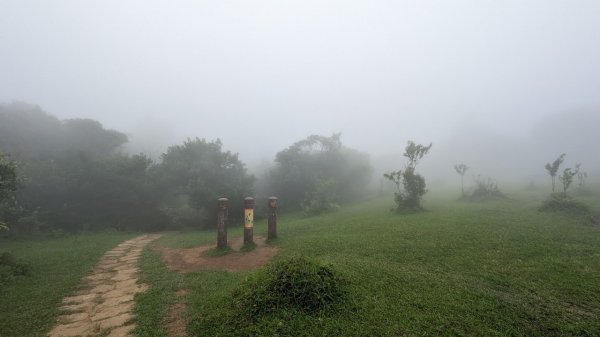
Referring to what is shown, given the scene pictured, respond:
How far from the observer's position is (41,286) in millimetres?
7777

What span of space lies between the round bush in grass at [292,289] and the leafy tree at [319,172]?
61.5 ft

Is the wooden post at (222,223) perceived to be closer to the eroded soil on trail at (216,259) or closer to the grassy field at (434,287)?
the eroded soil on trail at (216,259)

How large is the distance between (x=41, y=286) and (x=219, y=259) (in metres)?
4.77

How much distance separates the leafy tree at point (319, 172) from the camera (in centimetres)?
2972

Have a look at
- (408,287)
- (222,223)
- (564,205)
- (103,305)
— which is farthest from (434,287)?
A: (564,205)

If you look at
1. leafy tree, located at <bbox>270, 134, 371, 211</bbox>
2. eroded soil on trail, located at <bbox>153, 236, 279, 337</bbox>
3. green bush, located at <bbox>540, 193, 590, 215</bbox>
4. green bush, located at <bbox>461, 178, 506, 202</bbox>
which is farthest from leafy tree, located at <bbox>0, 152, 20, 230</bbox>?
green bush, located at <bbox>461, 178, 506, 202</bbox>

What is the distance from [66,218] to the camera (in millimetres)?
20531

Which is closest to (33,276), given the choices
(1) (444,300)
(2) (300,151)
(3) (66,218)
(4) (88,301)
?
(4) (88,301)

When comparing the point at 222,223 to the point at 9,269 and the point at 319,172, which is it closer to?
the point at 9,269

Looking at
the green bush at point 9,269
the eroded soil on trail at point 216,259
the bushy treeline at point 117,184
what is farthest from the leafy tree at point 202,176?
the green bush at point 9,269

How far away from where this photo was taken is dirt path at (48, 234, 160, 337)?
5246mm

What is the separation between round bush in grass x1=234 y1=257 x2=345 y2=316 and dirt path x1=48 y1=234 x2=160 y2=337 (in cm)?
219

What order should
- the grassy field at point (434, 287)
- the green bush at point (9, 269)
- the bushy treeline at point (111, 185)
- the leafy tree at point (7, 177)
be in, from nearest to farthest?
the grassy field at point (434, 287) < the green bush at point (9, 269) < the leafy tree at point (7, 177) < the bushy treeline at point (111, 185)

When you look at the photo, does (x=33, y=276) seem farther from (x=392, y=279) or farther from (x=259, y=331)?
(x=392, y=279)
